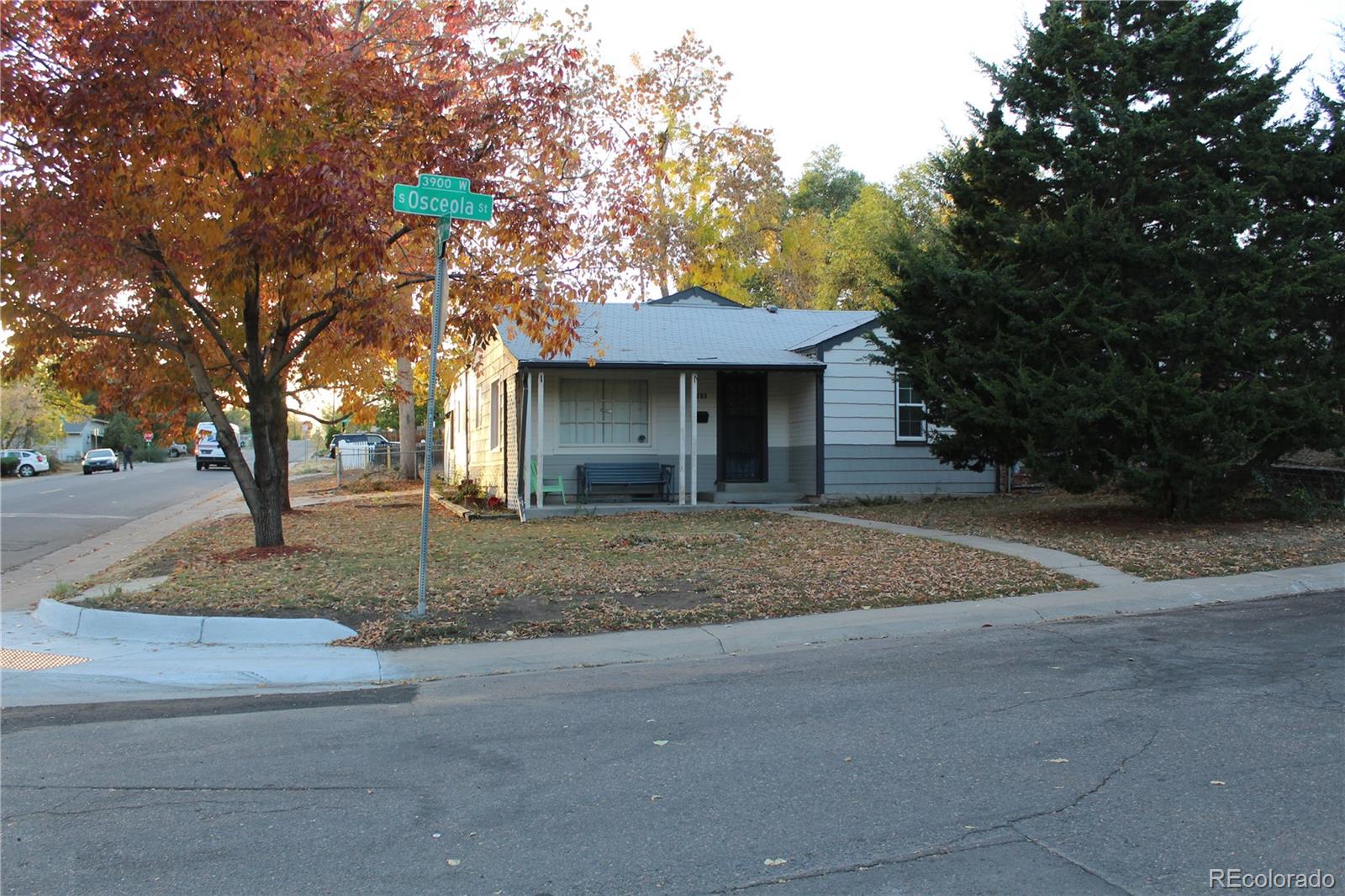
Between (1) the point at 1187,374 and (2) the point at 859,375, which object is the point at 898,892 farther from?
(2) the point at 859,375

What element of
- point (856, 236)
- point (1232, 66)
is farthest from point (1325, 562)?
point (856, 236)

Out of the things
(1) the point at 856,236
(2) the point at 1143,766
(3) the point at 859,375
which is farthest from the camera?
(1) the point at 856,236

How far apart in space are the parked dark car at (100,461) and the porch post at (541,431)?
46.4m

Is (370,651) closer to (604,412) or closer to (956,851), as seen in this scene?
(956,851)

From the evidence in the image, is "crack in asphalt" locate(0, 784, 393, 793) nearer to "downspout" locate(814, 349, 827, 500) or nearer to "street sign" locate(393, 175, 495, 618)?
"street sign" locate(393, 175, 495, 618)

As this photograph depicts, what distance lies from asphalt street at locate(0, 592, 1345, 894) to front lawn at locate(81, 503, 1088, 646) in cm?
167

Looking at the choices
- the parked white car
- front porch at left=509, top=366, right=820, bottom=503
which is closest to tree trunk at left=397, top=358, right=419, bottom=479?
front porch at left=509, top=366, right=820, bottom=503

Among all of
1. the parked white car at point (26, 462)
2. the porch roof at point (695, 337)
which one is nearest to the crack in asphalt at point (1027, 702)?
the porch roof at point (695, 337)

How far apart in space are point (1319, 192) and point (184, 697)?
14.7m

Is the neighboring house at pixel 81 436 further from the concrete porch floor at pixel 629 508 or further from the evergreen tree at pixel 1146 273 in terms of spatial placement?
the evergreen tree at pixel 1146 273

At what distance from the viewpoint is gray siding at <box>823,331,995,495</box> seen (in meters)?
19.1

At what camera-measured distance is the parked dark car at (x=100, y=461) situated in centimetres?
5525

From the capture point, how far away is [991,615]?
8.87 meters

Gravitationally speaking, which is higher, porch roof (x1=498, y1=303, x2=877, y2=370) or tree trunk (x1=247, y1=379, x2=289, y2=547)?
porch roof (x1=498, y1=303, x2=877, y2=370)
